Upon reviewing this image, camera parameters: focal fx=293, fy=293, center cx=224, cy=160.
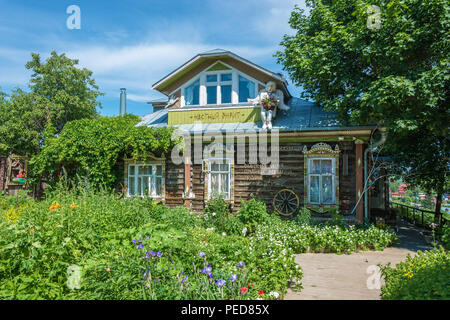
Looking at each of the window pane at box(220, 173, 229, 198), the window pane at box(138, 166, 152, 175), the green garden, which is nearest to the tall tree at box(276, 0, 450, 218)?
the window pane at box(220, 173, 229, 198)

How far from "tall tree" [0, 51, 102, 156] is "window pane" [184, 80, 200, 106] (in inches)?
474

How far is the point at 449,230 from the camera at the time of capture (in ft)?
16.7

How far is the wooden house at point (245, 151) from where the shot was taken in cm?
938

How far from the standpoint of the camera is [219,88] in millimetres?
11117

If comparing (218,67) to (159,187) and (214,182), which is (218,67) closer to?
(214,182)

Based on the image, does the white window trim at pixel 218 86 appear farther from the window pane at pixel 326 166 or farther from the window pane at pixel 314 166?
the window pane at pixel 326 166

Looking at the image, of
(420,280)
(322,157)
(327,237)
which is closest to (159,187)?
(322,157)

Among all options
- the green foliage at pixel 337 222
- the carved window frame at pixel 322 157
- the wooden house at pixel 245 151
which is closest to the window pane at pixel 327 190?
the wooden house at pixel 245 151

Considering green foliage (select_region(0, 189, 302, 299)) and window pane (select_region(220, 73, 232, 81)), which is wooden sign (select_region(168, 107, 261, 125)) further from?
green foliage (select_region(0, 189, 302, 299))

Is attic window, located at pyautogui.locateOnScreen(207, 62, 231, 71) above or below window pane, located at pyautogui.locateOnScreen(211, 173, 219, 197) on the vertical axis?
above

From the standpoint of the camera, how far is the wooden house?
9.38 m
